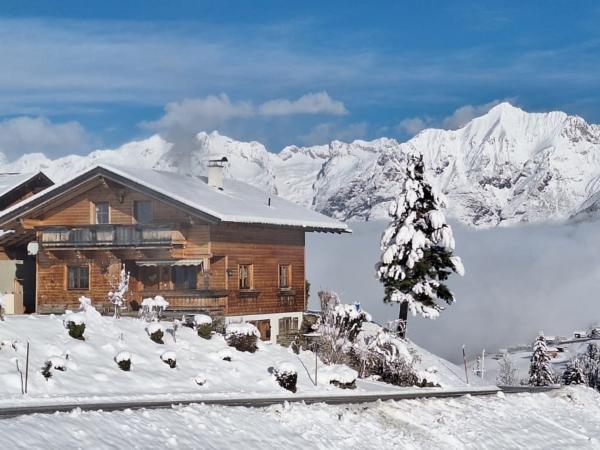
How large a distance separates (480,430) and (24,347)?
14.8m

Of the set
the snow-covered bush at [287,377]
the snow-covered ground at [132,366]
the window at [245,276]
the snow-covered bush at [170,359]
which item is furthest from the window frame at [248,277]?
the snow-covered bush at [287,377]

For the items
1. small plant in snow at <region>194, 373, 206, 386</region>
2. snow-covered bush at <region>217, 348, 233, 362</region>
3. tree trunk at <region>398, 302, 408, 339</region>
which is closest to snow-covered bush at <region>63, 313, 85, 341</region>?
small plant in snow at <region>194, 373, 206, 386</region>

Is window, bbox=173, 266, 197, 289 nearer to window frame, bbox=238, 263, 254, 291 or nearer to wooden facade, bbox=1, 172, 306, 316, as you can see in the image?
wooden facade, bbox=1, 172, 306, 316

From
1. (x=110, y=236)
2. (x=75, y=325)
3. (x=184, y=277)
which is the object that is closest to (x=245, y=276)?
(x=184, y=277)

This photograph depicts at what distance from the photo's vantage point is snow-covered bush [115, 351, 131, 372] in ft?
119

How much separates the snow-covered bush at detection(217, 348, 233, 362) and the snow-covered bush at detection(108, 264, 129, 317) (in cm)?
888

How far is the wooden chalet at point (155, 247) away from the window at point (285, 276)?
100 mm

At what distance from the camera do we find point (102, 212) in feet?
192

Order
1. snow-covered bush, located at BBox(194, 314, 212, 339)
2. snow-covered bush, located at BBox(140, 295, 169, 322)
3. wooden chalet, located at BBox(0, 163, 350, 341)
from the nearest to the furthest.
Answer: snow-covered bush, located at BBox(194, 314, 212, 339) < snow-covered bush, located at BBox(140, 295, 169, 322) < wooden chalet, located at BBox(0, 163, 350, 341)

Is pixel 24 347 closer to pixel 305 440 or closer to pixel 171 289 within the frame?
pixel 305 440

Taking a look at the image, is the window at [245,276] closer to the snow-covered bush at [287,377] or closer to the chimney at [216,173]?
the chimney at [216,173]

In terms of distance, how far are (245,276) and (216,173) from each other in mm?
8162

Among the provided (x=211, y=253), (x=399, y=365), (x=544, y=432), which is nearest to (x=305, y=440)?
(x=544, y=432)

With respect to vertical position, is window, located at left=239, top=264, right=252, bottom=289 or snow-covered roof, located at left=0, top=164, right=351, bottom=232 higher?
snow-covered roof, located at left=0, top=164, right=351, bottom=232
